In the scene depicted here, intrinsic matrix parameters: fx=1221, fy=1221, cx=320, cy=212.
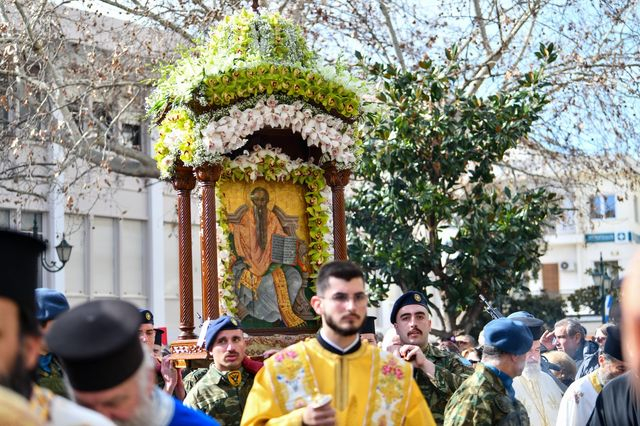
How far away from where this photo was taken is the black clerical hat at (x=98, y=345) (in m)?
3.91

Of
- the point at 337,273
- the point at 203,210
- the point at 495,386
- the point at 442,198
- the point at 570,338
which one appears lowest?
the point at 495,386

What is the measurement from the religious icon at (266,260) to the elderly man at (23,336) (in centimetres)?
774

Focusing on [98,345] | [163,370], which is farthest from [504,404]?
[98,345]

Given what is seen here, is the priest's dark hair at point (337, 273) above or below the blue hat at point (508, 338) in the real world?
above

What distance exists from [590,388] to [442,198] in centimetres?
988

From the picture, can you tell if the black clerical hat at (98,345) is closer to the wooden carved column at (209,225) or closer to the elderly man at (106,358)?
the elderly man at (106,358)

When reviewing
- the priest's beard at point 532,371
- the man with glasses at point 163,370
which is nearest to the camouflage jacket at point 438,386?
the priest's beard at point 532,371

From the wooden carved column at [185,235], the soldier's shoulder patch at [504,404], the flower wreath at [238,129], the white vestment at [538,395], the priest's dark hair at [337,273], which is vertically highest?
the flower wreath at [238,129]

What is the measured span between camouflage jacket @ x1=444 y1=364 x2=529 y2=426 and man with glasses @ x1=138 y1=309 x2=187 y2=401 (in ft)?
9.24

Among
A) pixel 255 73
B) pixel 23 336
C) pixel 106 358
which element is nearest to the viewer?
pixel 23 336

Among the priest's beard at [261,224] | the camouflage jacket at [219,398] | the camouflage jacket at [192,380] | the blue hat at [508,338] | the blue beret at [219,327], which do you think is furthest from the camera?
the priest's beard at [261,224]

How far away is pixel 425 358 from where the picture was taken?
872 centimetres

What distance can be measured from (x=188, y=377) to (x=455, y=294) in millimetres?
8764

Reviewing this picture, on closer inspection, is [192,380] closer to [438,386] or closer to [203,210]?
[203,210]
